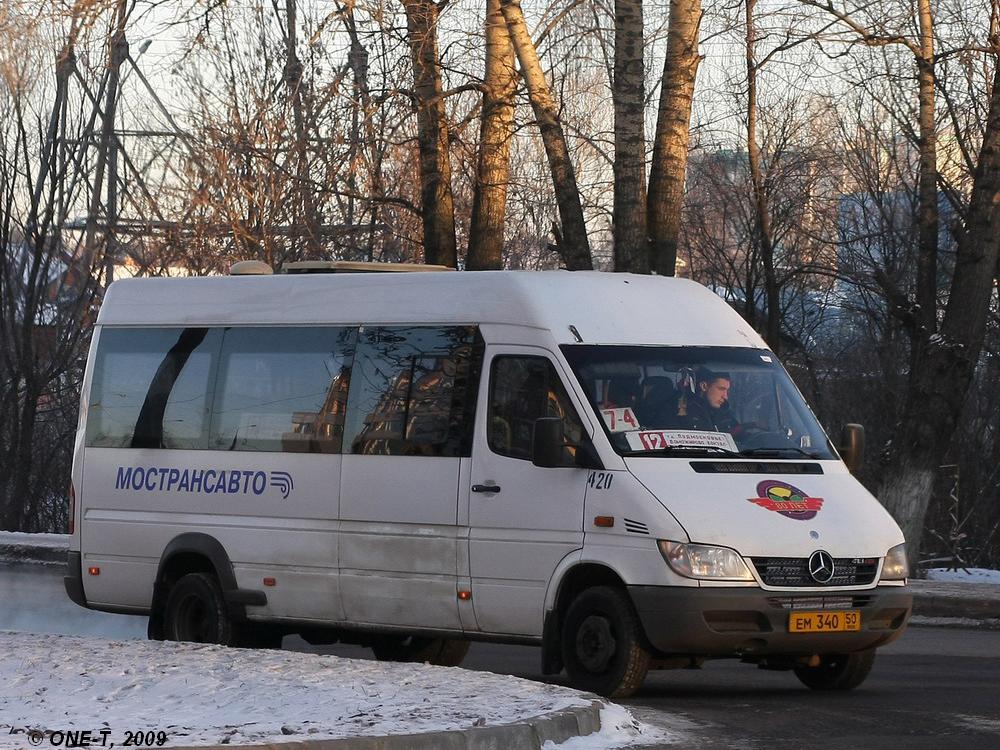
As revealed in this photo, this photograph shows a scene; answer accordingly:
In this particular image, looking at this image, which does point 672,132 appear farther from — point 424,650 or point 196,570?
point 196,570

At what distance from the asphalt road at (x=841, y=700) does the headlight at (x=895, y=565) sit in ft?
2.23

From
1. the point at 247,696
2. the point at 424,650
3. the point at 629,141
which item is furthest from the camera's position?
the point at 629,141

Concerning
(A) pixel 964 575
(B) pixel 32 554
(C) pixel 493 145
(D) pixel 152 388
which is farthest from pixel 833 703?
(B) pixel 32 554

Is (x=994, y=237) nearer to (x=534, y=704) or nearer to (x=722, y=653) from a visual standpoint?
(x=722, y=653)

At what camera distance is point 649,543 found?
9930 mm

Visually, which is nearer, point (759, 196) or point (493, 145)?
point (493, 145)

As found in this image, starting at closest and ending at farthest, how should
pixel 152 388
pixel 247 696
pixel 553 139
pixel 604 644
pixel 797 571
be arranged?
pixel 247 696, pixel 797 571, pixel 604 644, pixel 152 388, pixel 553 139

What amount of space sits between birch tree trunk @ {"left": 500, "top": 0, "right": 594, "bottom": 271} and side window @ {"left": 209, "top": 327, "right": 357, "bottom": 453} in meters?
6.29

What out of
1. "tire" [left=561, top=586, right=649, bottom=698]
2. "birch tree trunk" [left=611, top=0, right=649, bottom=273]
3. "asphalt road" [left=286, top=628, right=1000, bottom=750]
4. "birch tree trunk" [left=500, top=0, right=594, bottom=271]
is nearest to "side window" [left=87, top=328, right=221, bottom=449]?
"asphalt road" [left=286, top=628, right=1000, bottom=750]

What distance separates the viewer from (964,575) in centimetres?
1856

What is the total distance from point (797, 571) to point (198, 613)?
15.1ft

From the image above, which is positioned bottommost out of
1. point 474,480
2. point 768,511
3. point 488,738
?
point 488,738

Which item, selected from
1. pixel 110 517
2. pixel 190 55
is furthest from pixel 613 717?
pixel 190 55

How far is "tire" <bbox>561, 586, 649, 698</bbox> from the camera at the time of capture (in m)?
10.0
